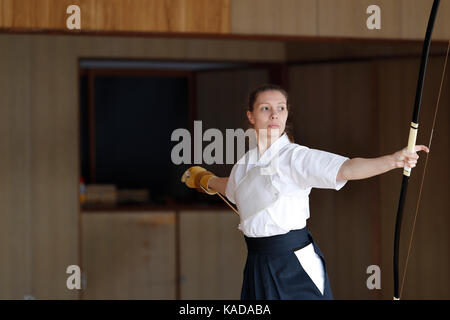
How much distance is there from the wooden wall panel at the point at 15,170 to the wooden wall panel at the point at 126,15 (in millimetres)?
1093

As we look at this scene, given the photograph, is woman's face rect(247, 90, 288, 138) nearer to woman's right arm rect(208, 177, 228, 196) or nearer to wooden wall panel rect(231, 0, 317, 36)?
woman's right arm rect(208, 177, 228, 196)

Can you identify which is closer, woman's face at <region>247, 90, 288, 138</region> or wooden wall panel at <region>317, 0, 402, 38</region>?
woman's face at <region>247, 90, 288, 138</region>

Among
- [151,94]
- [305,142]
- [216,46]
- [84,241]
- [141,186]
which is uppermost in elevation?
[216,46]

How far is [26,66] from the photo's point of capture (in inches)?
144

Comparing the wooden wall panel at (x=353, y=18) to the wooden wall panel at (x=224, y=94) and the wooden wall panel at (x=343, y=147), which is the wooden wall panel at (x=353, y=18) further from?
the wooden wall panel at (x=224, y=94)

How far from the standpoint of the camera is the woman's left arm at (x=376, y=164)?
1.65 meters

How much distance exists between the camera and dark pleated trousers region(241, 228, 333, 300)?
5.94 ft

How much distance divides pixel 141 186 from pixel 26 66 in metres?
1.06

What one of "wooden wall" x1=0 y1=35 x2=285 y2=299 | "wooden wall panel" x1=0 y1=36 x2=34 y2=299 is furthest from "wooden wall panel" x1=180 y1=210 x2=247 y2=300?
"wooden wall panel" x1=0 y1=36 x2=34 y2=299

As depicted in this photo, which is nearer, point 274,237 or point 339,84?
point 274,237

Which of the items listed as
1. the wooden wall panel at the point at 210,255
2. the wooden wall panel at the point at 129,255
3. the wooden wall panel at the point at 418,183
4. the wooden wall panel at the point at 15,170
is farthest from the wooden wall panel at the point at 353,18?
the wooden wall panel at the point at 15,170
